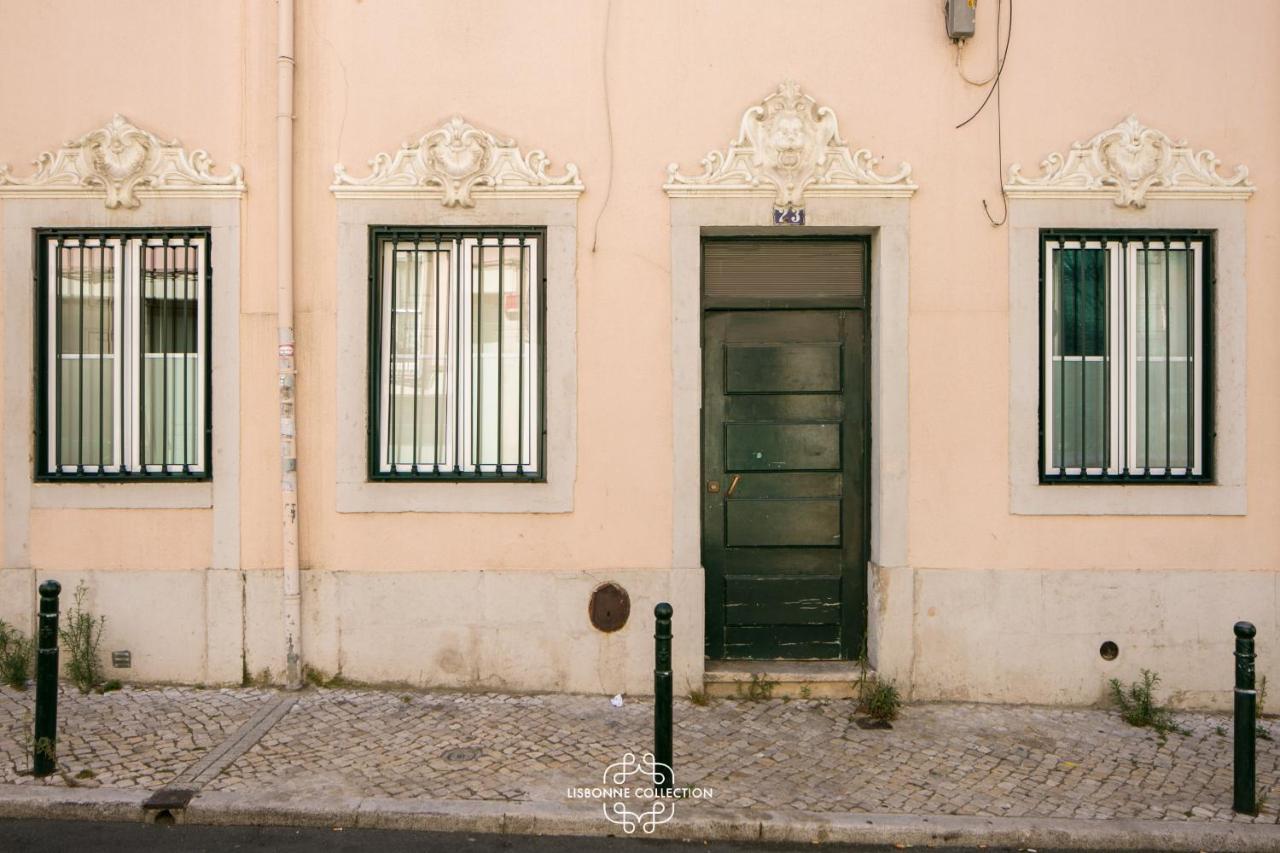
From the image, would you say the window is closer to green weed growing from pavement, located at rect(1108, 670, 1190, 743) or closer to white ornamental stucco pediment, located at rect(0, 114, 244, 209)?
white ornamental stucco pediment, located at rect(0, 114, 244, 209)

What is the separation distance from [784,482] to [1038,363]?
1.95 metres

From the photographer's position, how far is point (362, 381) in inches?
245

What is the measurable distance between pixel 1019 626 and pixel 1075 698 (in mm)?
616

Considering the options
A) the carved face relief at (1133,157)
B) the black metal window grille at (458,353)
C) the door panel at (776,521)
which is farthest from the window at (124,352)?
the carved face relief at (1133,157)

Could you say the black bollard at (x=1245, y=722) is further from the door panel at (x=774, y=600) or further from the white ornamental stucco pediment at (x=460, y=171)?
the white ornamental stucco pediment at (x=460, y=171)

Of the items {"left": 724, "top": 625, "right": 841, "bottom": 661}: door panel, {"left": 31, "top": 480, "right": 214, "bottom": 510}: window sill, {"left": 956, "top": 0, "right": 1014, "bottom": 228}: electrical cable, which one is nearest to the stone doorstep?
{"left": 724, "top": 625, "right": 841, "bottom": 661}: door panel

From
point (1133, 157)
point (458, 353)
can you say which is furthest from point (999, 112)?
point (458, 353)

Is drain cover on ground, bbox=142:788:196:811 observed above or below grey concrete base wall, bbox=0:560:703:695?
below

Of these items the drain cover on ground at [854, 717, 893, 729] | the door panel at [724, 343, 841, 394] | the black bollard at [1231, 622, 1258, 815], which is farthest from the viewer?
the door panel at [724, 343, 841, 394]

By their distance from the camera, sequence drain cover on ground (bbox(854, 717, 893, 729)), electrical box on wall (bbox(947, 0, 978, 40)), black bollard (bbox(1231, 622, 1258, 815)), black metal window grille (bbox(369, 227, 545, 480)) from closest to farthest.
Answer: black bollard (bbox(1231, 622, 1258, 815))
drain cover on ground (bbox(854, 717, 893, 729))
electrical box on wall (bbox(947, 0, 978, 40))
black metal window grille (bbox(369, 227, 545, 480))

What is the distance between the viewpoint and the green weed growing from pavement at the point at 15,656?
602 cm

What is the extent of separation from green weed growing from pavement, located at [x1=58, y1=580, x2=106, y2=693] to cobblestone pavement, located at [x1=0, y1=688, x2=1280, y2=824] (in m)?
0.23

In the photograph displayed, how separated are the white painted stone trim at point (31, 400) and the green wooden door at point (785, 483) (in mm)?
3367

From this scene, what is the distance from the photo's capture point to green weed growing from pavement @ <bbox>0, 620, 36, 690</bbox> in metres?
6.02
